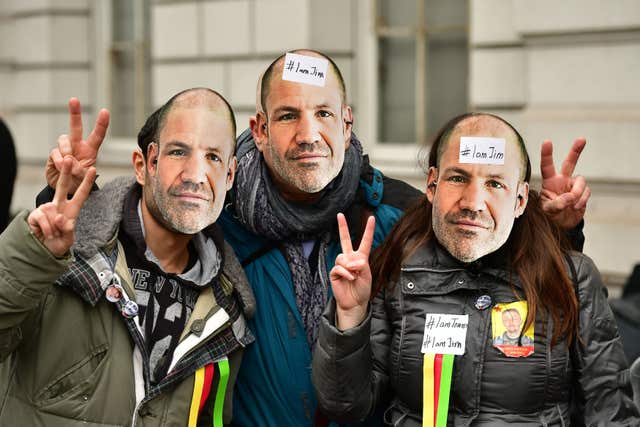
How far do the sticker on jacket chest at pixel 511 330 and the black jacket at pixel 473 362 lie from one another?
17 millimetres

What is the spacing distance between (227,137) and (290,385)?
0.84m

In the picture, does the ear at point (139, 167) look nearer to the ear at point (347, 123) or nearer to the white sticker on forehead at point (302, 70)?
the white sticker on forehead at point (302, 70)

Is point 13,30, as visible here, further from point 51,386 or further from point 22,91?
point 51,386

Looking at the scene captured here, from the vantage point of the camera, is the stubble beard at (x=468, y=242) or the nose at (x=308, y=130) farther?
the nose at (x=308, y=130)

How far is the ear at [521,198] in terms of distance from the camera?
3.25 m

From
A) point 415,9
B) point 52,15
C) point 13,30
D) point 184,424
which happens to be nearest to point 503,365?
point 184,424

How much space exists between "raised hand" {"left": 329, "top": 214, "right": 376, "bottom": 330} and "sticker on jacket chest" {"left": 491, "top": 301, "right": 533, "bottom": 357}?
1.28ft

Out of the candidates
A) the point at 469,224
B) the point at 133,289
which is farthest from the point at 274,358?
the point at 469,224

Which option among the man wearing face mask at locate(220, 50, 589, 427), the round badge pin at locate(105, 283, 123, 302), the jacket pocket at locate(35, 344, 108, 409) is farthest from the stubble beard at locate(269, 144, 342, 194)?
the jacket pocket at locate(35, 344, 108, 409)

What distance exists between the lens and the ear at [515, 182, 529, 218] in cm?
325

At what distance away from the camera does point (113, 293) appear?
305 cm

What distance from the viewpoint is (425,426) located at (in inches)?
122

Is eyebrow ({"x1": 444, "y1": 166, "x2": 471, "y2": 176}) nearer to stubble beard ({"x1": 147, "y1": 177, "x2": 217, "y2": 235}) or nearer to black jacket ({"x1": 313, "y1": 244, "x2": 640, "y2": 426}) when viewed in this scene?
black jacket ({"x1": 313, "y1": 244, "x2": 640, "y2": 426})

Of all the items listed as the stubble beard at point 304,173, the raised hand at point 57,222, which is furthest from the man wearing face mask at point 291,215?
the raised hand at point 57,222
